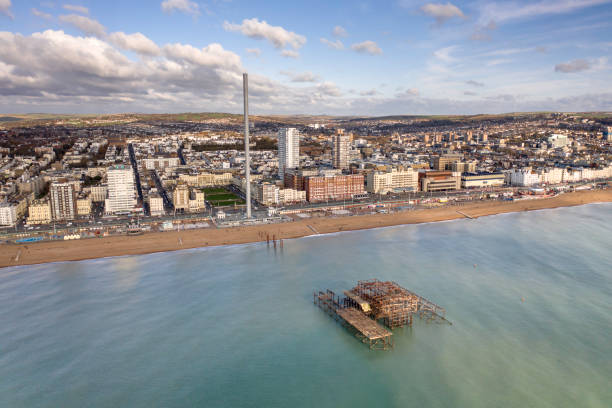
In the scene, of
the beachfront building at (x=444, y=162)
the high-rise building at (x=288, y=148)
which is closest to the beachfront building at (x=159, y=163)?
the high-rise building at (x=288, y=148)

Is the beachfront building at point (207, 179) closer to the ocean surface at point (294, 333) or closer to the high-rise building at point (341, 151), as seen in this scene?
the high-rise building at point (341, 151)

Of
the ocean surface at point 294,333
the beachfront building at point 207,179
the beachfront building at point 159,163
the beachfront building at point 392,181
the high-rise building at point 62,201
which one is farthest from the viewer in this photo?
the beachfront building at point 159,163

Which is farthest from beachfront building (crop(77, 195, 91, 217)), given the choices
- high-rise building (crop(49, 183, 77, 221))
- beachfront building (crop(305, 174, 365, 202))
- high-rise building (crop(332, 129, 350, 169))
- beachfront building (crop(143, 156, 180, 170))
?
high-rise building (crop(332, 129, 350, 169))

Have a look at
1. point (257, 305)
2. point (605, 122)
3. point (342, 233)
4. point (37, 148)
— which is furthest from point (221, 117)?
point (257, 305)

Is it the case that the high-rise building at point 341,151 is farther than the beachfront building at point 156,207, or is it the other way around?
the high-rise building at point 341,151

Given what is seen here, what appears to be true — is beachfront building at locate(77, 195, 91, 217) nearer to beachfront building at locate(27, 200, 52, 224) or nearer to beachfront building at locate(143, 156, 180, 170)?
beachfront building at locate(27, 200, 52, 224)

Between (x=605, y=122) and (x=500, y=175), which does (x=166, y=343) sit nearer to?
(x=500, y=175)

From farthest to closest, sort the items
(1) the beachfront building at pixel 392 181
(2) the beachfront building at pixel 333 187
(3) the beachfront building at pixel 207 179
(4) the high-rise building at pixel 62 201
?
(3) the beachfront building at pixel 207 179
(1) the beachfront building at pixel 392 181
(2) the beachfront building at pixel 333 187
(4) the high-rise building at pixel 62 201
